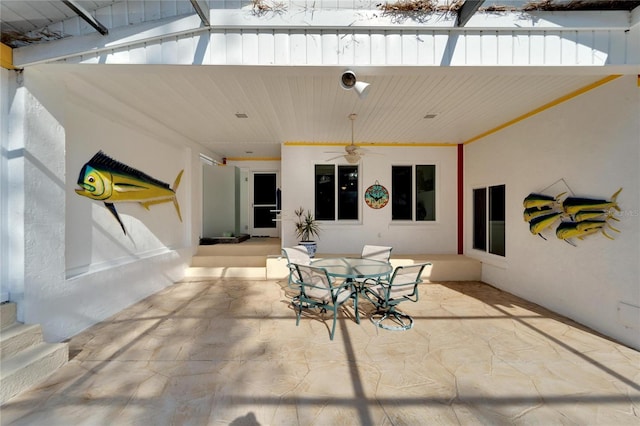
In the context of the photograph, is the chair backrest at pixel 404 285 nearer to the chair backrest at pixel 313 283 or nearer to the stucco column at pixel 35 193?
the chair backrest at pixel 313 283

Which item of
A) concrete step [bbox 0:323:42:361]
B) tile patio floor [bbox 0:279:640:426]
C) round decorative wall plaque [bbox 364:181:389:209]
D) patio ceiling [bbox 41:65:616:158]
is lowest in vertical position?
tile patio floor [bbox 0:279:640:426]

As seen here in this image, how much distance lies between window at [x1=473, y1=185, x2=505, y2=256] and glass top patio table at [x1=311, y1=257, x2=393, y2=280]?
287 cm

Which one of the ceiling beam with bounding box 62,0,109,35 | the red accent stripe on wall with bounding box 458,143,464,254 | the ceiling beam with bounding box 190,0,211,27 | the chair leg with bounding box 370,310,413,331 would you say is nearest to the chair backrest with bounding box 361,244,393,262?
the chair leg with bounding box 370,310,413,331

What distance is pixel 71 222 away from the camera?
130 inches

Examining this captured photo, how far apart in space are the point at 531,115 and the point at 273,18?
4.23 meters

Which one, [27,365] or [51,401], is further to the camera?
[27,365]

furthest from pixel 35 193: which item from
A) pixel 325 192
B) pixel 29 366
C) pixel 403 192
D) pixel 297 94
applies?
pixel 403 192

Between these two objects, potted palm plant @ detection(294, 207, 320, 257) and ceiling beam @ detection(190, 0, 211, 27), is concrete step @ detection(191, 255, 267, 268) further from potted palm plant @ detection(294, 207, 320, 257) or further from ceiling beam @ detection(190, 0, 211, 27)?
ceiling beam @ detection(190, 0, 211, 27)

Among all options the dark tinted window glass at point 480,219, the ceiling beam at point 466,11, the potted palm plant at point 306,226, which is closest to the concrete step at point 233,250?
the potted palm plant at point 306,226

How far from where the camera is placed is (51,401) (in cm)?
203

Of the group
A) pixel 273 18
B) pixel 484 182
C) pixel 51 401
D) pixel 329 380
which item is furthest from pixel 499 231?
pixel 51 401

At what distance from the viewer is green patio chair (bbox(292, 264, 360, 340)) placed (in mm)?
3164

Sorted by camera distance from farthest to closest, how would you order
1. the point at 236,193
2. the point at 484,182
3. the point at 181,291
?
1. the point at 236,193
2. the point at 484,182
3. the point at 181,291

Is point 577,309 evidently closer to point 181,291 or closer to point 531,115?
point 531,115
